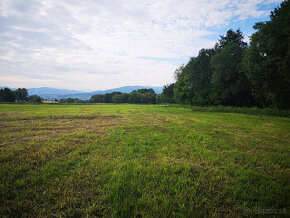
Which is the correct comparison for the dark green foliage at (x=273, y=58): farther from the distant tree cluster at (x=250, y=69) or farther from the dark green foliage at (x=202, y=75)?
the dark green foliage at (x=202, y=75)

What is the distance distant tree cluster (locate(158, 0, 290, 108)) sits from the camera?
20391mm

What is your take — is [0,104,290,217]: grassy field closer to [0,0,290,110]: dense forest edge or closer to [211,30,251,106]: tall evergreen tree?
[0,0,290,110]: dense forest edge

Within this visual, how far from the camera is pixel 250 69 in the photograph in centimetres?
2334

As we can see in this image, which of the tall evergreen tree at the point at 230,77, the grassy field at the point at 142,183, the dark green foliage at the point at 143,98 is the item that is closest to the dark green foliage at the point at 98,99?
the dark green foliage at the point at 143,98

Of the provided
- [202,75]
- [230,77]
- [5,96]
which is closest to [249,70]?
[230,77]

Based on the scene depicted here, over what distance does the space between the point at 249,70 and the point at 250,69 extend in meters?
0.24

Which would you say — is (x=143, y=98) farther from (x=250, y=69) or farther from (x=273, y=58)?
(x=273, y=58)

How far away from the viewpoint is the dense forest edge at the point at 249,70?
20.4 metres

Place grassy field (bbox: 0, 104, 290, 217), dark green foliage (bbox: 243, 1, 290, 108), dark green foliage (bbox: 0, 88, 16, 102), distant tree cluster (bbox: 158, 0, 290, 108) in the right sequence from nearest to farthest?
1. grassy field (bbox: 0, 104, 290, 217)
2. dark green foliage (bbox: 243, 1, 290, 108)
3. distant tree cluster (bbox: 158, 0, 290, 108)
4. dark green foliage (bbox: 0, 88, 16, 102)

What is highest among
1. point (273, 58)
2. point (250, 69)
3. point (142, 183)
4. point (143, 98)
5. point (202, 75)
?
point (202, 75)

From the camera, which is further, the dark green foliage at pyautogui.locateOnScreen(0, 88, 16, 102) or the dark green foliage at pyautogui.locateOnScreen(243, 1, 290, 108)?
the dark green foliage at pyautogui.locateOnScreen(0, 88, 16, 102)

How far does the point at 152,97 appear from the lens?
117m

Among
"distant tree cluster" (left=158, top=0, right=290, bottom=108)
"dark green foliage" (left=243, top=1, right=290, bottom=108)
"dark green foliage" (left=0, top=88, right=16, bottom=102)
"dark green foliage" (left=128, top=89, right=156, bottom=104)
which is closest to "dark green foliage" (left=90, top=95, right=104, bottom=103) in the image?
"dark green foliage" (left=128, top=89, right=156, bottom=104)

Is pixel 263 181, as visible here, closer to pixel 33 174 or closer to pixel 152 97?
pixel 33 174
